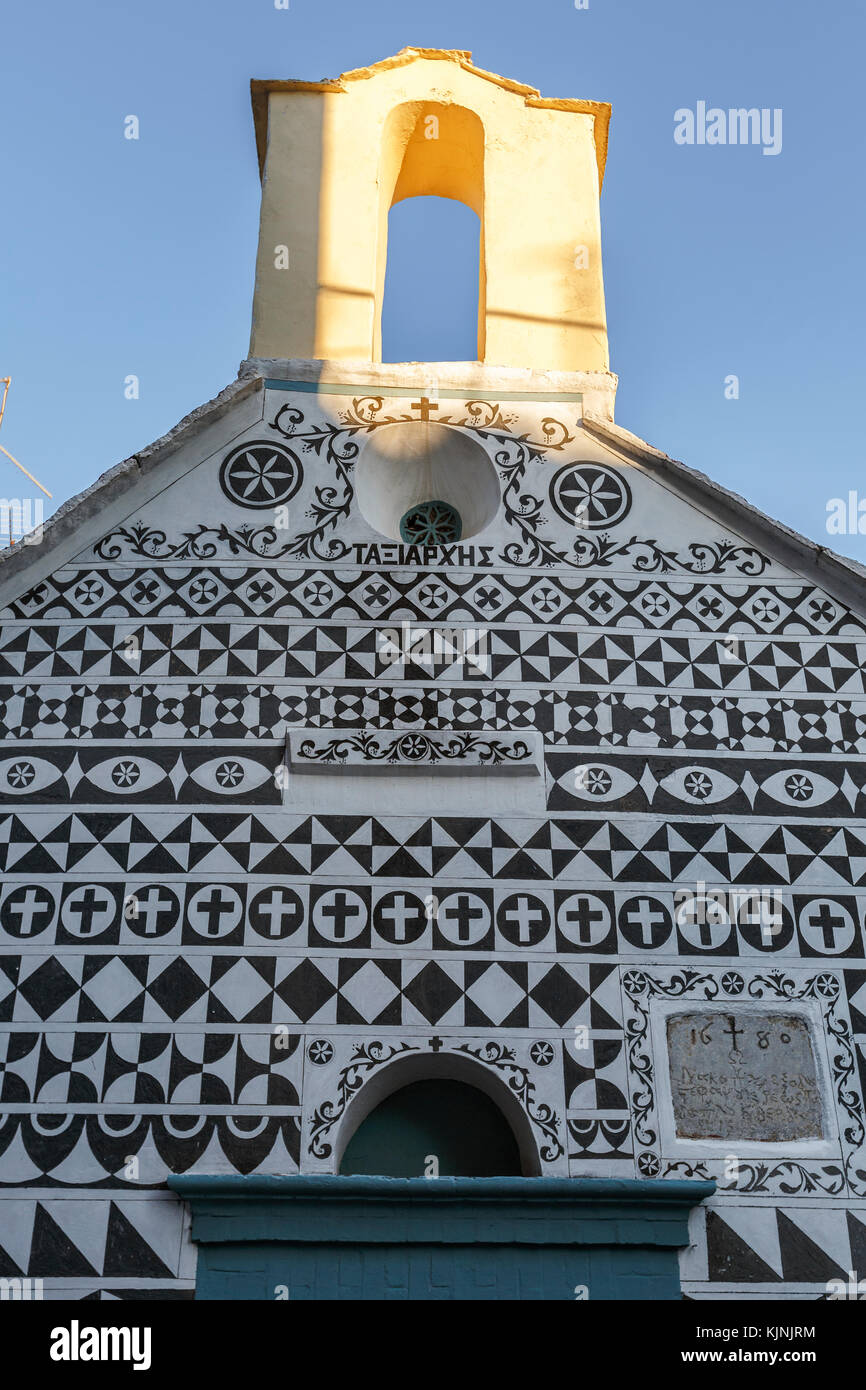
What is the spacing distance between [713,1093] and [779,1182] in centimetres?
45

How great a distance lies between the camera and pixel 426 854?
7359 millimetres

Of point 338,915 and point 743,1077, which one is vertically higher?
point 338,915

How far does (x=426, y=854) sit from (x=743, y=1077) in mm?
1691

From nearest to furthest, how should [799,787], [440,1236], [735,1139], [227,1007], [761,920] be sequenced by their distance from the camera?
[440,1236]
[735,1139]
[227,1007]
[761,920]
[799,787]

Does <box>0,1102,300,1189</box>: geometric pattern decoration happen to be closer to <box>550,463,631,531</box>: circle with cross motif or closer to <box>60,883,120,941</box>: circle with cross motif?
<box>60,883,120,941</box>: circle with cross motif

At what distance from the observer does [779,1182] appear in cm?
670

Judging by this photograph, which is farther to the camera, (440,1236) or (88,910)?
(88,910)

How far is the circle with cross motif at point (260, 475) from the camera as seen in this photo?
848 cm

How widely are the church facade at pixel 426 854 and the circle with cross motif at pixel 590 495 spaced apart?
0.02 metres

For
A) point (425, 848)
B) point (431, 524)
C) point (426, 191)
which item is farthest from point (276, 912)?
point (426, 191)

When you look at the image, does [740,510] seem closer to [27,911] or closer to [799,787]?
[799,787]

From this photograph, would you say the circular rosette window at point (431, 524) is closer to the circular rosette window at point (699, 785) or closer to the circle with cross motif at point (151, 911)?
the circular rosette window at point (699, 785)
